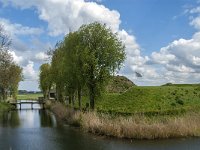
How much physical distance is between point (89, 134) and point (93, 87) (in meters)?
11.1

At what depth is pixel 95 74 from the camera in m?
49.5

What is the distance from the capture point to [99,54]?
4906cm

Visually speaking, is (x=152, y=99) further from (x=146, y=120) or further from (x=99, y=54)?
(x=146, y=120)

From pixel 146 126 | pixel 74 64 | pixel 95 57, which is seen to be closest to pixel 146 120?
pixel 146 126

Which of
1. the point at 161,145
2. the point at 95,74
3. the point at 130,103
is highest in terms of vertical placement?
the point at 95,74

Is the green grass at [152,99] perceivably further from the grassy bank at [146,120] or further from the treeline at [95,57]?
the treeline at [95,57]

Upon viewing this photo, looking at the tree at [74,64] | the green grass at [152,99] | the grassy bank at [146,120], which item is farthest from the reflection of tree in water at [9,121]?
the green grass at [152,99]

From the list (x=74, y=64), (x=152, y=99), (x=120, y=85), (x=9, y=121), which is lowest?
(x=9, y=121)

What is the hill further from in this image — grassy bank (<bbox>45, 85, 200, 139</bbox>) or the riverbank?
the riverbank

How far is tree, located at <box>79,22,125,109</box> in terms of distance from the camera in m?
48.7

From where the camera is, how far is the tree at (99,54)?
160 feet

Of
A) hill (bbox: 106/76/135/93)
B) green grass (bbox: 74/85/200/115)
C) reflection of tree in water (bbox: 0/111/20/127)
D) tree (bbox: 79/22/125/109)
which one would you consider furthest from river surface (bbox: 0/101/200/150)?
hill (bbox: 106/76/135/93)

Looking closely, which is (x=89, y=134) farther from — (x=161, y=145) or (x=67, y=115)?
(x=67, y=115)

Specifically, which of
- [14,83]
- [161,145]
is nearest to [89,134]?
[161,145]
